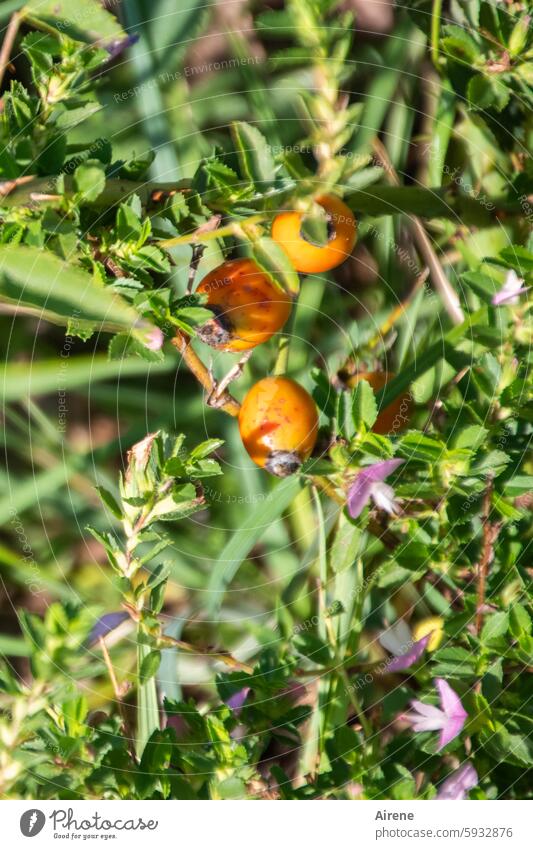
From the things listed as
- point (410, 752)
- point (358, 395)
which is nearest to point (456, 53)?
point (358, 395)

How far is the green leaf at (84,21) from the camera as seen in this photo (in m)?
0.81

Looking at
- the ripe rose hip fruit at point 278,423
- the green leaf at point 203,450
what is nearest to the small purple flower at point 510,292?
the ripe rose hip fruit at point 278,423

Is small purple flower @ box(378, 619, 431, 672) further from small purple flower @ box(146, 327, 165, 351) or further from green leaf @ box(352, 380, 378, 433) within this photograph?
small purple flower @ box(146, 327, 165, 351)

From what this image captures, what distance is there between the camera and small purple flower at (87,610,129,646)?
2.87 feet

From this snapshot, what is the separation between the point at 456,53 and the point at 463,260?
220 millimetres

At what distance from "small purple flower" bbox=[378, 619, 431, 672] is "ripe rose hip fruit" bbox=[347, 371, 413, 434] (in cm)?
21

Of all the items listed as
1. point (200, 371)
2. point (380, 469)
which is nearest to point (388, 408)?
point (380, 469)

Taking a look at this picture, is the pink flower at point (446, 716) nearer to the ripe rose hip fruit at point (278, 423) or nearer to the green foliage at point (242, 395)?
the green foliage at point (242, 395)

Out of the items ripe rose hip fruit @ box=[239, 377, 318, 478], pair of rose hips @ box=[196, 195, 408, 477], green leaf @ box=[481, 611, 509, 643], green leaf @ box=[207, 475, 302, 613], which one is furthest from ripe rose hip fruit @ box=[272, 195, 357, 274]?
green leaf @ box=[481, 611, 509, 643]

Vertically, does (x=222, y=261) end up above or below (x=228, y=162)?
below

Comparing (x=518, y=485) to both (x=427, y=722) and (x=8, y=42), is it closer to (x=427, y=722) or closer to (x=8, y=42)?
(x=427, y=722)

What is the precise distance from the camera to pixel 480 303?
0.92m
